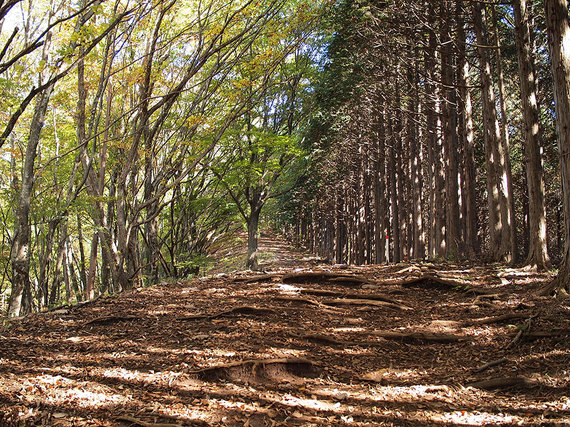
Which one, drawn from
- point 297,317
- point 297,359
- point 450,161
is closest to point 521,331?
point 297,359

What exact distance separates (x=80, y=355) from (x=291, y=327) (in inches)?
111

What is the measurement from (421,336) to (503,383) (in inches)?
64.9

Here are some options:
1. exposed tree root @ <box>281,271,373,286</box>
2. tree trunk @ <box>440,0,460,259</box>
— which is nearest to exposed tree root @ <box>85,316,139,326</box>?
exposed tree root @ <box>281,271,373,286</box>

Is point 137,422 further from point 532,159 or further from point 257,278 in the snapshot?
point 532,159

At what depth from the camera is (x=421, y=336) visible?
584 cm

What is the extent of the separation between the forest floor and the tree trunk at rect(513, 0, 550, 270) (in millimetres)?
1080

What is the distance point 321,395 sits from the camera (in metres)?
4.38

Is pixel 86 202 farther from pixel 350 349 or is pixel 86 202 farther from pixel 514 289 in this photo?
pixel 514 289

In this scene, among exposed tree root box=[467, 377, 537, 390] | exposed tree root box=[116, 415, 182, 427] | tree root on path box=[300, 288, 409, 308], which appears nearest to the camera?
exposed tree root box=[116, 415, 182, 427]

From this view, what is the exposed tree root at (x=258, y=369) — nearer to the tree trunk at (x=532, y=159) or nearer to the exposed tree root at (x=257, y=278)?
the exposed tree root at (x=257, y=278)

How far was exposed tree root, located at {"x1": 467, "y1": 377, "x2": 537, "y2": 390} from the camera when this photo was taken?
4.14m

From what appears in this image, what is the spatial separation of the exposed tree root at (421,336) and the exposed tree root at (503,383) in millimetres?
1353

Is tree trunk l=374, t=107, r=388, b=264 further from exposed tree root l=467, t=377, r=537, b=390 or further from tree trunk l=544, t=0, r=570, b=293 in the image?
exposed tree root l=467, t=377, r=537, b=390

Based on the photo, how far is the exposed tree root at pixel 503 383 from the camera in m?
4.14
